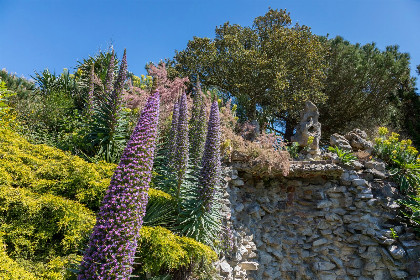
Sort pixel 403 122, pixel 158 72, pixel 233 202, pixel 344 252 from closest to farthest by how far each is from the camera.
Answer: pixel 233 202 < pixel 344 252 < pixel 158 72 < pixel 403 122

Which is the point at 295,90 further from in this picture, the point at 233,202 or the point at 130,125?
the point at 130,125

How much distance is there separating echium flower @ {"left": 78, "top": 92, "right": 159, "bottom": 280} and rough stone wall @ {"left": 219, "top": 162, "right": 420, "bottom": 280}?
4.70 metres

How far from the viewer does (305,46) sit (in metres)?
11.7

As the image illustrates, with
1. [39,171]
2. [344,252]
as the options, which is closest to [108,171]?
[39,171]

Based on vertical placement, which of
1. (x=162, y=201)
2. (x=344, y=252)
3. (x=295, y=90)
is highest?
(x=295, y=90)

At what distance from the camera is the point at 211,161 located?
4.34 metres

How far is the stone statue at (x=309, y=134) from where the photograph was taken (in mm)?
9000

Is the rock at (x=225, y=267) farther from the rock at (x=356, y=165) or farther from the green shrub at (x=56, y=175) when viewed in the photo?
the rock at (x=356, y=165)

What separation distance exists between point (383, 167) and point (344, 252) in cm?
276

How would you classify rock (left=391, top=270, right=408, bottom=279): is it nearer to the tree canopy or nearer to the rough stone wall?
the rough stone wall

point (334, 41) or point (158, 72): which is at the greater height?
point (334, 41)

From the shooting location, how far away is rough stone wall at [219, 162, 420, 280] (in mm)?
7574

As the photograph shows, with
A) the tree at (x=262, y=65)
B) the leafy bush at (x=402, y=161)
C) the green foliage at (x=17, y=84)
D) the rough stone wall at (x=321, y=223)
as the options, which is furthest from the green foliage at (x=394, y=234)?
the green foliage at (x=17, y=84)

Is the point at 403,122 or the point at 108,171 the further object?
the point at 403,122
